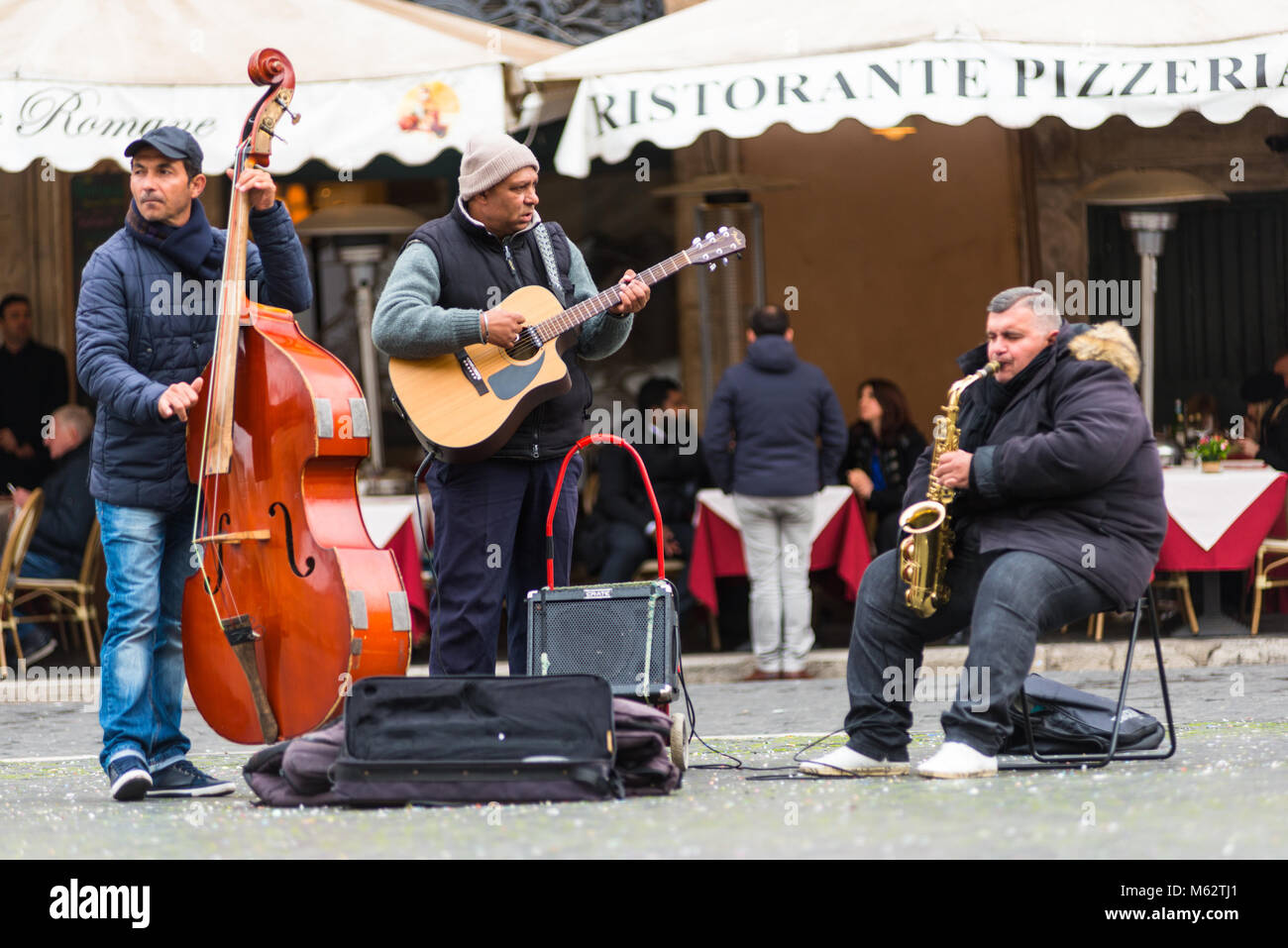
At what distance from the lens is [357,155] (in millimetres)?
8641

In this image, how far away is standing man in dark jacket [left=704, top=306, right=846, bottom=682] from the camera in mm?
9086

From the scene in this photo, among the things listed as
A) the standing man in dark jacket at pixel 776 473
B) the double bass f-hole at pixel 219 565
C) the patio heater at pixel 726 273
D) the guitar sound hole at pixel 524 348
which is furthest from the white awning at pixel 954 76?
the double bass f-hole at pixel 219 565

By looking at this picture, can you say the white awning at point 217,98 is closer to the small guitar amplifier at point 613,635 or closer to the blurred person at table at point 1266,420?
the small guitar amplifier at point 613,635

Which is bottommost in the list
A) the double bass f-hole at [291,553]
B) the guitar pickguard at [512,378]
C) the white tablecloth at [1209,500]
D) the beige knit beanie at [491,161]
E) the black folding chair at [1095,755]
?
the black folding chair at [1095,755]

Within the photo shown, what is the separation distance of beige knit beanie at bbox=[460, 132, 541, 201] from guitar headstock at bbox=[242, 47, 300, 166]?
513mm

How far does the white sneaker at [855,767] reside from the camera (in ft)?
17.5

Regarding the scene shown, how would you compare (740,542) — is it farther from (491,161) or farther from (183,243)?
(183,243)

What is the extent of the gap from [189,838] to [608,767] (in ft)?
3.38

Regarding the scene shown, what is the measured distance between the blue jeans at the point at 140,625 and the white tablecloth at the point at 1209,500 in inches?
204

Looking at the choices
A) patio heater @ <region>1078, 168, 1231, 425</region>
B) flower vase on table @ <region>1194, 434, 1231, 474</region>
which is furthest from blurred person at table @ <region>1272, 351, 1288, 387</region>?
flower vase on table @ <region>1194, 434, 1231, 474</region>

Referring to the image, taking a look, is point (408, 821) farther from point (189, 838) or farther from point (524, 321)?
point (524, 321)

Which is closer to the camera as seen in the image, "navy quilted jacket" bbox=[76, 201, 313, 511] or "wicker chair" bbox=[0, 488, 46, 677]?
"navy quilted jacket" bbox=[76, 201, 313, 511]

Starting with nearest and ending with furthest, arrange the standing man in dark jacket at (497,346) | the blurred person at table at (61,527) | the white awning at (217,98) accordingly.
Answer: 1. the standing man in dark jacket at (497,346)
2. the white awning at (217,98)
3. the blurred person at table at (61,527)

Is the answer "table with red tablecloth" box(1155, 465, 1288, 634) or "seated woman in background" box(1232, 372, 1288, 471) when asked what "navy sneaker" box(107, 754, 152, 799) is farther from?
"seated woman in background" box(1232, 372, 1288, 471)
